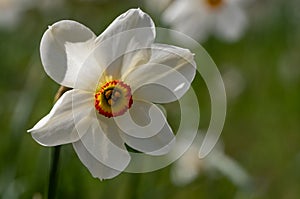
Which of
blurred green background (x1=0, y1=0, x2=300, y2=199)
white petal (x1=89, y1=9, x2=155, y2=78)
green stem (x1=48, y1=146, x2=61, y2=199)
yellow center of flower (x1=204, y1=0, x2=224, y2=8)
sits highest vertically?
white petal (x1=89, y1=9, x2=155, y2=78)

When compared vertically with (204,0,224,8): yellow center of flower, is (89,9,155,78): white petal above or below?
above

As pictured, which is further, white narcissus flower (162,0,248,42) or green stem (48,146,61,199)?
white narcissus flower (162,0,248,42)

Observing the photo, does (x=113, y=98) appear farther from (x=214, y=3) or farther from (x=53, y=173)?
(x=214, y=3)

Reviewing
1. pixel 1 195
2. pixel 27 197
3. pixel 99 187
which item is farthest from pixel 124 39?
pixel 99 187

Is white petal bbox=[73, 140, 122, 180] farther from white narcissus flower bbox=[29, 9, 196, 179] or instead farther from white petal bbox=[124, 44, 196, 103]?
white petal bbox=[124, 44, 196, 103]

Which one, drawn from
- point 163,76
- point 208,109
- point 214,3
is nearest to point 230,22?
point 214,3

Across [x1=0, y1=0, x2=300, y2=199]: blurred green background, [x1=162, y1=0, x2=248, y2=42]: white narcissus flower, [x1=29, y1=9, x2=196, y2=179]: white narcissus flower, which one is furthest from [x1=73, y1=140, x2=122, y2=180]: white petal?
[x1=162, y1=0, x2=248, y2=42]: white narcissus flower

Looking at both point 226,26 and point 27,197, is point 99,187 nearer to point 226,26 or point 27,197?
point 27,197
